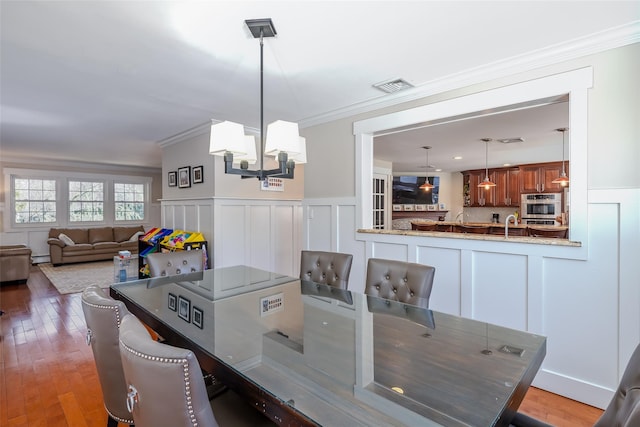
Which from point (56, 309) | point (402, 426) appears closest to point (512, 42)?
point (402, 426)

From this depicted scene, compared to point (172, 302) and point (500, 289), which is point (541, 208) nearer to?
point (500, 289)

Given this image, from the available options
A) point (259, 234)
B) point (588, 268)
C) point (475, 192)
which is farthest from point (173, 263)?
point (475, 192)

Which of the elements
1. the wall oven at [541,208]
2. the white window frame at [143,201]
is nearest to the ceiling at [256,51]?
the wall oven at [541,208]

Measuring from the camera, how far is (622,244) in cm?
200

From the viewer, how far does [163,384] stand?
2.73 feet

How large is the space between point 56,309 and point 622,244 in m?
5.70

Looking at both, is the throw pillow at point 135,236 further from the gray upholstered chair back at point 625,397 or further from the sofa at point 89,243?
the gray upholstered chair back at point 625,397

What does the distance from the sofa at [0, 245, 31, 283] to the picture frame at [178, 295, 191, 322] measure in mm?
5179

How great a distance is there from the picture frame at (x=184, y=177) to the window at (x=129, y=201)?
186 inches

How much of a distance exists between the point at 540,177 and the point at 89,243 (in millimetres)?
10526

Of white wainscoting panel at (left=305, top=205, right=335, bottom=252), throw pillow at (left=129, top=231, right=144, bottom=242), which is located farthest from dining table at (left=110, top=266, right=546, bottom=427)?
throw pillow at (left=129, top=231, right=144, bottom=242)

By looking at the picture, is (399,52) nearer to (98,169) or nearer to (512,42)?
(512,42)

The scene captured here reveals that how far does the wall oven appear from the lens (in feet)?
22.5

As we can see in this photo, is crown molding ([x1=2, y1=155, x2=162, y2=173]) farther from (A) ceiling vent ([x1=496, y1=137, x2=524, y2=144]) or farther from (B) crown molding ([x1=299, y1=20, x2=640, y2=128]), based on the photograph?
(A) ceiling vent ([x1=496, y1=137, x2=524, y2=144])
